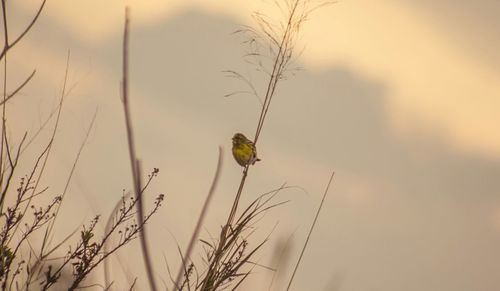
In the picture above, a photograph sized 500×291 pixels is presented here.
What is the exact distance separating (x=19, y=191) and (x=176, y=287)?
802 millimetres

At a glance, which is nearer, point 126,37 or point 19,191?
point 126,37

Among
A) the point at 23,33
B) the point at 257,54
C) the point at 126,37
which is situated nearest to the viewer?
the point at 126,37

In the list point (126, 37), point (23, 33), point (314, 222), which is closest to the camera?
point (126, 37)

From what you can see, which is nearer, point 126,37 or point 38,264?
point 126,37

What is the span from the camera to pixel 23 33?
2.42m

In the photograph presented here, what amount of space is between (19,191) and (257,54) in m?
1.32

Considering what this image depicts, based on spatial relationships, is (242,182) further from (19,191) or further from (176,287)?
(19,191)

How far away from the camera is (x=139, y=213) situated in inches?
98.9

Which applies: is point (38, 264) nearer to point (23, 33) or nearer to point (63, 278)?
point (63, 278)

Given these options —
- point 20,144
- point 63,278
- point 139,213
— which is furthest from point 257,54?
point 63,278

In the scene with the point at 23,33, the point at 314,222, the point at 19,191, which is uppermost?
the point at 23,33

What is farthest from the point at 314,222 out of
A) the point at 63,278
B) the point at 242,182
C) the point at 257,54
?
the point at 63,278

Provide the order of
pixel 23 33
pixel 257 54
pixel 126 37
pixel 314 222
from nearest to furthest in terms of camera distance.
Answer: pixel 126 37 < pixel 23 33 < pixel 314 222 < pixel 257 54

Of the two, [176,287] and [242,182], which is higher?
[242,182]
